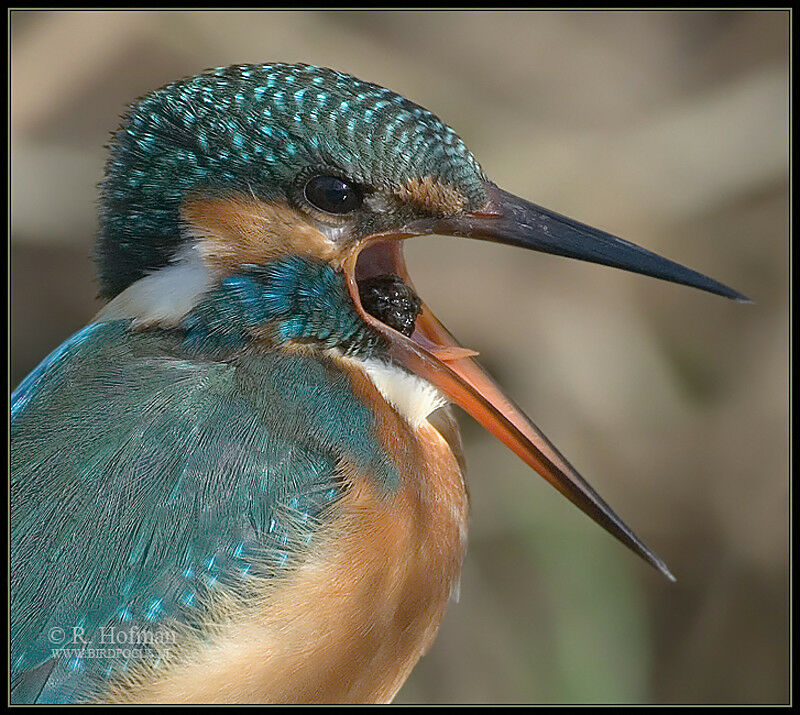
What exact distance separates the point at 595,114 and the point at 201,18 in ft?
3.35

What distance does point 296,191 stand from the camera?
3.84 feet

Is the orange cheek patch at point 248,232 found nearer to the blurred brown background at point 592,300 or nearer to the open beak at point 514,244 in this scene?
the open beak at point 514,244

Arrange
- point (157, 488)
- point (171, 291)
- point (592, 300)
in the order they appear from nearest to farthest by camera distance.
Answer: point (157, 488) < point (171, 291) < point (592, 300)

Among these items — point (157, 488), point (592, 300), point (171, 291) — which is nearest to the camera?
point (157, 488)

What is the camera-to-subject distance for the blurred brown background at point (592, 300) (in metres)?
2.40

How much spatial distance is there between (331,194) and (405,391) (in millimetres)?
278

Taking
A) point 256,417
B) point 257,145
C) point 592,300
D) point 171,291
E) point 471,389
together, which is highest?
point 257,145

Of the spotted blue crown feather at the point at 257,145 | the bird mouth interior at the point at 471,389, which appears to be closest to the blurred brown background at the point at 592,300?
the bird mouth interior at the point at 471,389

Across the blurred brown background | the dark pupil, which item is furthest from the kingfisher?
the blurred brown background

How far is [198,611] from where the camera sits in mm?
1096

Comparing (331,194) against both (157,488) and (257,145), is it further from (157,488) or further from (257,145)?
(157,488)

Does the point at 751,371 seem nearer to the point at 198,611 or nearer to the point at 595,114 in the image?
the point at 595,114

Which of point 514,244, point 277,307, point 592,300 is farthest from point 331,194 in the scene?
point 592,300

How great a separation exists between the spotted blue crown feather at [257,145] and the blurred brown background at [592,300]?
48.3 inches
